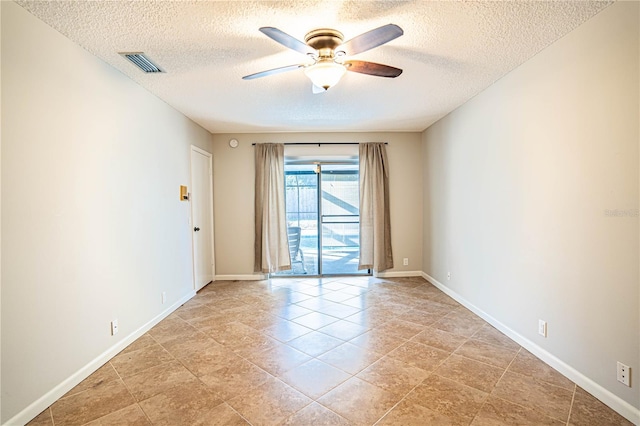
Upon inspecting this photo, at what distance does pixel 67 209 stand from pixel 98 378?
1276 millimetres

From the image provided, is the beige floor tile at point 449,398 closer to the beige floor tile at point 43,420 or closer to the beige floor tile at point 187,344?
the beige floor tile at point 187,344

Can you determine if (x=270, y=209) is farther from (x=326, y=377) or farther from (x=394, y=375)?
(x=394, y=375)

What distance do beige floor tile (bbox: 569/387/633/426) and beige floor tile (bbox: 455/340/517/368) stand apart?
1.63 feet

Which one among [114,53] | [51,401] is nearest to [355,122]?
[114,53]

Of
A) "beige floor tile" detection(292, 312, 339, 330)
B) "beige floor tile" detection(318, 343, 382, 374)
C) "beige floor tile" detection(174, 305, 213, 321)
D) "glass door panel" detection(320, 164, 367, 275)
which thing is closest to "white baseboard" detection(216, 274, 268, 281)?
"glass door panel" detection(320, 164, 367, 275)

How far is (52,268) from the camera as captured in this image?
2.04m

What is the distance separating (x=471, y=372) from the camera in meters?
2.33

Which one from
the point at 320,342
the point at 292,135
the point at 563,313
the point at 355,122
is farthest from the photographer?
the point at 292,135

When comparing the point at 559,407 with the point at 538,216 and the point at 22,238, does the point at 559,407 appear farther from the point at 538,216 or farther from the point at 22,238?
the point at 22,238

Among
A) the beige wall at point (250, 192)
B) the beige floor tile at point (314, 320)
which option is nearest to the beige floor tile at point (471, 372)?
the beige floor tile at point (314, 320)

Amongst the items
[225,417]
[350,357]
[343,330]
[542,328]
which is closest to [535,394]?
[542,328]

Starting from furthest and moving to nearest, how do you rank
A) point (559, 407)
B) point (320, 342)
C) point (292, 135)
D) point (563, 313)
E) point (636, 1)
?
1. point (292, 135)
2. point (320, 342)
3. point (563, 313)
4. point (559, 407)
5. point (636, 1)

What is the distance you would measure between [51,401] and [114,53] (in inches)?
99.1

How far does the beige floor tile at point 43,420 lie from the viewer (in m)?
1.83
